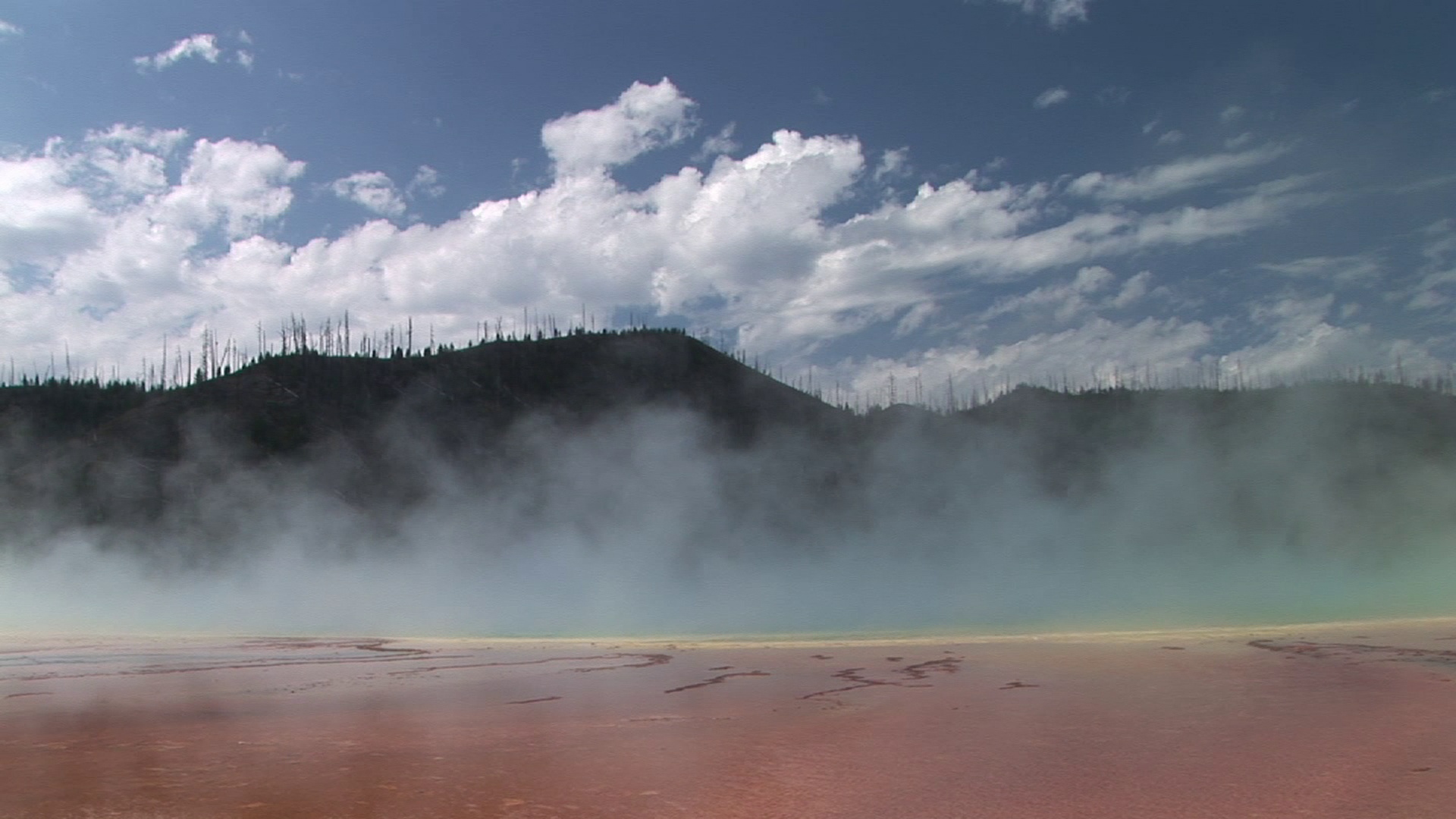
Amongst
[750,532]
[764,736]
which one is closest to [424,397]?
[750,532]

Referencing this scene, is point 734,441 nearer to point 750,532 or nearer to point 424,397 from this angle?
point 750,532

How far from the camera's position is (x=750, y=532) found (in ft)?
147

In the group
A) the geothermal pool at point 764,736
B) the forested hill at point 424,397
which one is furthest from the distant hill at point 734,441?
the geothermal pool at point 764,736

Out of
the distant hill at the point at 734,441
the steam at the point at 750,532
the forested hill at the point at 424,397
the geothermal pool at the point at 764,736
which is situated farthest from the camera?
the forested hill at the point at 424,397

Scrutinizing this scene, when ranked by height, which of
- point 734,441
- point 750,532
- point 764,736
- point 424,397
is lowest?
point 764,736

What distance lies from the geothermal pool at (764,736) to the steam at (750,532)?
7728 mm

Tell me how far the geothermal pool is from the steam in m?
7.73

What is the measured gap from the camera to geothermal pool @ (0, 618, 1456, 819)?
446cm

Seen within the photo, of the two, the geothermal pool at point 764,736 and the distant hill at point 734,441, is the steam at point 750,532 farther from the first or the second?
the geothermal pool at point 764,736

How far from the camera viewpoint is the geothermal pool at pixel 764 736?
4.46 meters

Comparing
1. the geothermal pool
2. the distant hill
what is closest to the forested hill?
the distant hill

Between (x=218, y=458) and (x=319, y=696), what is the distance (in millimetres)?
41528

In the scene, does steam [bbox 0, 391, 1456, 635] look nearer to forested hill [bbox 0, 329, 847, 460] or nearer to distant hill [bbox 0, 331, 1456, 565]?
distant hill [bbox 0, 331, 1456, 565]

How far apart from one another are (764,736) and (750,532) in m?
39.0
